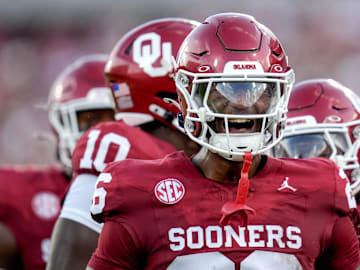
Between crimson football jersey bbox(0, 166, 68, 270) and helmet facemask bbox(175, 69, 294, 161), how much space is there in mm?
2070

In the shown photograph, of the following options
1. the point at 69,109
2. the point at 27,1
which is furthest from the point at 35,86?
the point at 69,109

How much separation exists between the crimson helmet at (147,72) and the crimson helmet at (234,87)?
1.89 feet

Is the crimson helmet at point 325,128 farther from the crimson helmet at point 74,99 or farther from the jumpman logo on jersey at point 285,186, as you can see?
the crimson helmet at point 74,99

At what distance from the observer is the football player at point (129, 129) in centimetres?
210

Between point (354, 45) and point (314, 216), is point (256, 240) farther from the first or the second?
point (354, 45)

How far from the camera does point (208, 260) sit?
1.57m

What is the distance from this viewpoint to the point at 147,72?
7.72 ft

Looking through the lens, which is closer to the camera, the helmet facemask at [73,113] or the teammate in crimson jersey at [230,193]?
the teammate in crimson jersey at [230,193]

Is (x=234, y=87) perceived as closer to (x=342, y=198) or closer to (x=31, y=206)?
(x=342, y=198)

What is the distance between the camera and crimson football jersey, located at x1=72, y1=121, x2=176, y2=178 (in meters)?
2.13

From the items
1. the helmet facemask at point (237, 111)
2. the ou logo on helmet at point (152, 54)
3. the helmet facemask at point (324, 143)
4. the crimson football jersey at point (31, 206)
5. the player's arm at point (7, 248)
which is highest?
the ou logo on helmet at point (152, 54)

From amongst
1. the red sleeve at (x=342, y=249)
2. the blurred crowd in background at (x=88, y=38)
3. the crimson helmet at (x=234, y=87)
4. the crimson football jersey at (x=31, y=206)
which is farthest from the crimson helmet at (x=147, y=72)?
the blurred crowd in background at (x=88, y=38)

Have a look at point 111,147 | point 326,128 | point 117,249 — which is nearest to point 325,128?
point 326,128

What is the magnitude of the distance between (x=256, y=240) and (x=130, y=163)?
39cm
